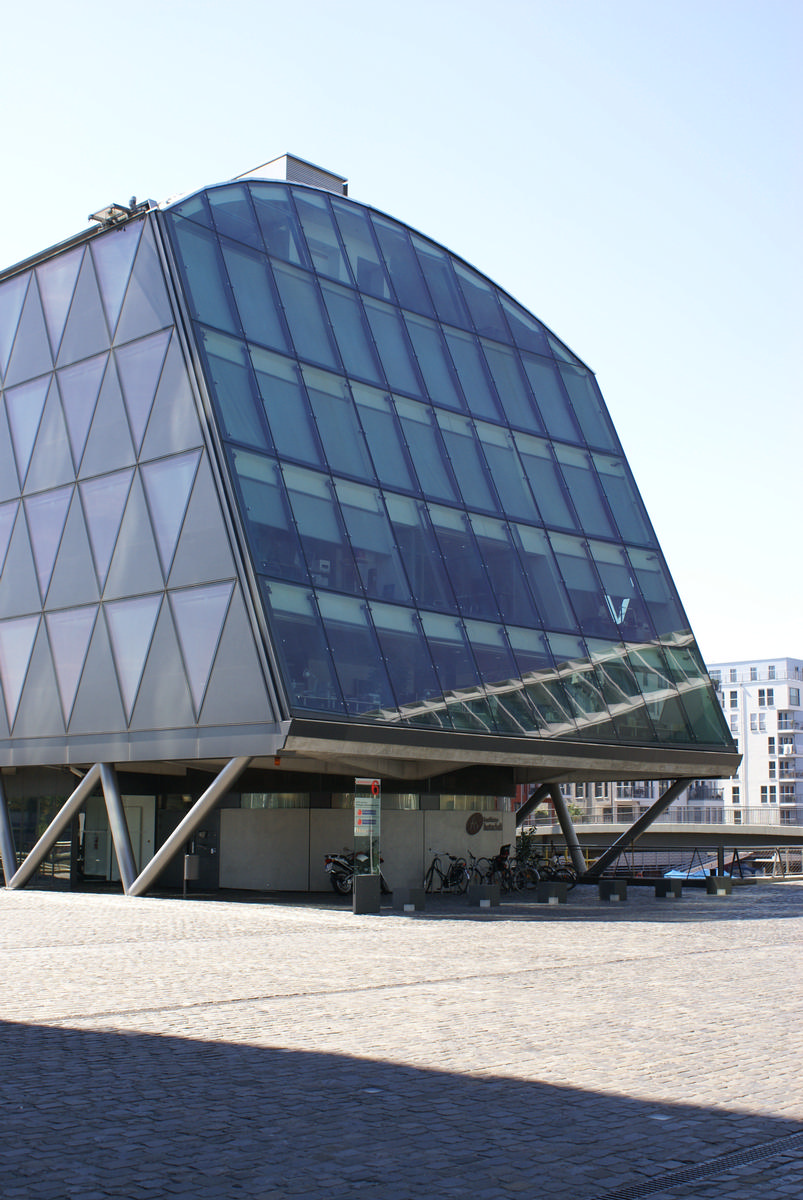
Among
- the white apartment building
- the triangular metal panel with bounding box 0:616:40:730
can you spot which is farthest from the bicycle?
the white apartment building

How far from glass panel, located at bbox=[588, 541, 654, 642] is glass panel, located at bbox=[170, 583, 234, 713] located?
38.9ft

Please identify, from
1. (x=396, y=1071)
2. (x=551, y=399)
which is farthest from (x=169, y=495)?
(x=396, y=1071)

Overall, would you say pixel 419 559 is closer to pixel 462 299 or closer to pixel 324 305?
pixel 324 305

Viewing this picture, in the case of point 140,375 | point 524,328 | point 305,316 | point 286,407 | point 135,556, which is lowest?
point 135,556

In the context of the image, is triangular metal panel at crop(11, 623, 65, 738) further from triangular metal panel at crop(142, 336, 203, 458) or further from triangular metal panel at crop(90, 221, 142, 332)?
triangular metal panel at crop(90, 221, 142, 332)

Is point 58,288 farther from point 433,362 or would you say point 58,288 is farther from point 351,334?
point 433,362

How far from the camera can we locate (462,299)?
33906 millimetres

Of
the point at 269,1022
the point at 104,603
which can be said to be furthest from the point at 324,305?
the point at 269,1022

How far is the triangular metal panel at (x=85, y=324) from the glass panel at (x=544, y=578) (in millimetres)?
11152

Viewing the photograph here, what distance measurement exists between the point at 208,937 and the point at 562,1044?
28.7 ft

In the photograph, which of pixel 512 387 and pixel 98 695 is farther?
pixel 512 387

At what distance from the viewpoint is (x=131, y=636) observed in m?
25.9

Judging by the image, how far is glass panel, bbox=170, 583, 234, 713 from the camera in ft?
77.4

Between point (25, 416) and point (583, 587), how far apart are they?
49.2ft
